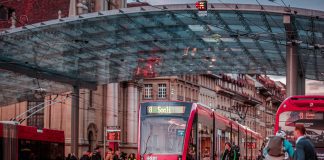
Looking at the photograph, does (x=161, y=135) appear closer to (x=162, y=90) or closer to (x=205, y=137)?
(x=205, y=137)

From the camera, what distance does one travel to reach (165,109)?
30750 millimetres

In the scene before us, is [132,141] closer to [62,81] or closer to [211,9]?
[62,81]

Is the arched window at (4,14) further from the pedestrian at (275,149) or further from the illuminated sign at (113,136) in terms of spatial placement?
the pedestrian at (275,149)

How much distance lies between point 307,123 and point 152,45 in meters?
24.6

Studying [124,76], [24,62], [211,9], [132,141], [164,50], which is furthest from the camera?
[132,141]

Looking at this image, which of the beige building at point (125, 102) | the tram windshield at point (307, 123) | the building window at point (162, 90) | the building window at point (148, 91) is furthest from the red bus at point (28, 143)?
the building window at point (148, 91)

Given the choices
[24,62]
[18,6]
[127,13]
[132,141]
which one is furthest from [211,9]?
[132,141]

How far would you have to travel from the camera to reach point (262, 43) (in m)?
48.5

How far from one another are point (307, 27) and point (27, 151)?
54.8ft

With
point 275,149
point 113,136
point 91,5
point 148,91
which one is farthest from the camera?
point 148,91

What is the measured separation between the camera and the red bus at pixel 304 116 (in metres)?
27.3

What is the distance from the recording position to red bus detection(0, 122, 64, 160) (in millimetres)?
30397

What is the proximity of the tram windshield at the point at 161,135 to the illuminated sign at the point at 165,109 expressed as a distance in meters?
0.28

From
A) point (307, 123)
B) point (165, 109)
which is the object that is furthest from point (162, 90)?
point (307, 123)
